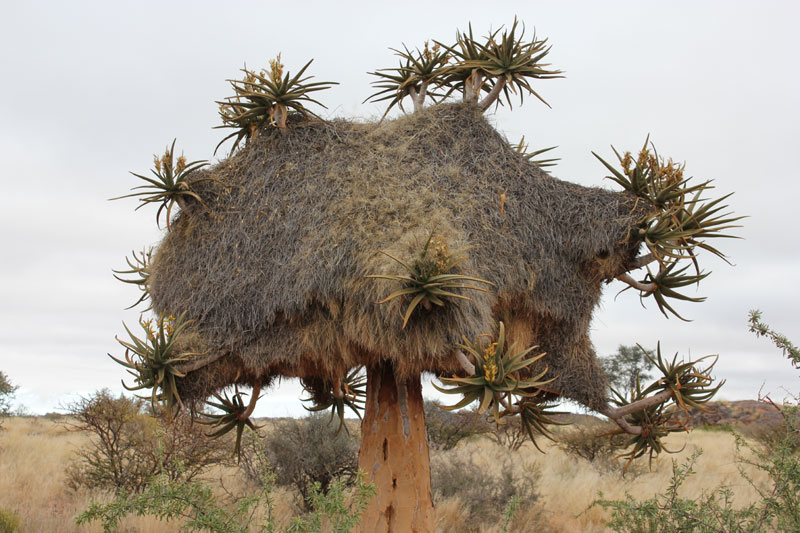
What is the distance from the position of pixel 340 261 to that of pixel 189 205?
2.31m

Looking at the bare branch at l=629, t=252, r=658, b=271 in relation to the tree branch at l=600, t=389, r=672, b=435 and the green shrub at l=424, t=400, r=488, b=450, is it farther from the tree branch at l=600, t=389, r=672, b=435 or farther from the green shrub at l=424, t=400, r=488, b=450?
the green shrub at l=424, t=400, r=488, b=450

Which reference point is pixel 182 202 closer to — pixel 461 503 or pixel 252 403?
pixel 252 403

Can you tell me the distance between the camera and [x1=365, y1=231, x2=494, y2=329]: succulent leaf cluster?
5.29 meters

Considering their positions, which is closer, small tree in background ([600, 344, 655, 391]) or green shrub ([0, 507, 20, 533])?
green shrub ([0, 507, 20, 533])

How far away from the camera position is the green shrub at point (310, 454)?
13.2 meters

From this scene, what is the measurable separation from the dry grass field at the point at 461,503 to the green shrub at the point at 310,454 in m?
0.78

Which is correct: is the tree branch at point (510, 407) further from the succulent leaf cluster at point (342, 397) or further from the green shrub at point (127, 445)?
the green shrub at point (127, 445)

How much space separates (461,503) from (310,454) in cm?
325

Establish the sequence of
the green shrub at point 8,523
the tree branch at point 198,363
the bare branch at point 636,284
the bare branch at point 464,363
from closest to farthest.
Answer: the bare branch at point 464,363 → the tree branch at point 198,363 → the bare branch at point 636,284 → the green shrub at point 8,523

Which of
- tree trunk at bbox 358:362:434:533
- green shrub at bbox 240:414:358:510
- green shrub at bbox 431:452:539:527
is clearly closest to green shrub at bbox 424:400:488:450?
green shrub at bbox 240:414:358:510

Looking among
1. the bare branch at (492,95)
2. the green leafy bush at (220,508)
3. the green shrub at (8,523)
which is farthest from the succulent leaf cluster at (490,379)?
the green shrub at (8,523)

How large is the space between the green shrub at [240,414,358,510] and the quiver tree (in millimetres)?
5844

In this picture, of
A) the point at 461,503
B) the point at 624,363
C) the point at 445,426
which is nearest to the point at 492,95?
the point at 461,503

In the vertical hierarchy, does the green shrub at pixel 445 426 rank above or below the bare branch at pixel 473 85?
below
